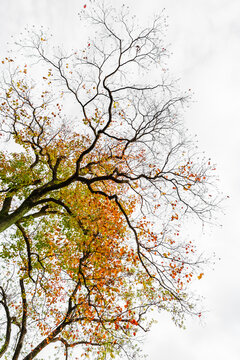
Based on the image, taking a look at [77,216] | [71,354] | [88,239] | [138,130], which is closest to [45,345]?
[71,354]

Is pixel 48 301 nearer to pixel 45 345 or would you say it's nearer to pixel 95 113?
pixel 45 345

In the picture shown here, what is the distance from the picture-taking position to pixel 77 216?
33.5ft

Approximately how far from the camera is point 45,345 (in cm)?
1182

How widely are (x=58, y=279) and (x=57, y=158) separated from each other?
7.27m

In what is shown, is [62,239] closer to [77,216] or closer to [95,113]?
[77,216]

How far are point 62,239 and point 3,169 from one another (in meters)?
5.57

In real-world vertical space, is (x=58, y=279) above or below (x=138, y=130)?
below

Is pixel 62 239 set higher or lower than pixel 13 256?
higher

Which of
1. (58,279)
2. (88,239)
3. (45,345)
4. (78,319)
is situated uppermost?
(88,239)

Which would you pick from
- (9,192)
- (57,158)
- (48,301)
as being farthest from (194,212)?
(9,192)

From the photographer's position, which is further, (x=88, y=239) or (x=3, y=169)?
(x=3, y=169)

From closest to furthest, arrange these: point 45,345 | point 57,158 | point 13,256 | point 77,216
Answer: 1. point 77,216
2. point 45,345
3. point 57,158
4. point 13,256

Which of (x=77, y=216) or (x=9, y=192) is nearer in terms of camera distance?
(x=77, y=216)

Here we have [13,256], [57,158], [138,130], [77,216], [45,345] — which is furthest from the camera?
[13,256]
